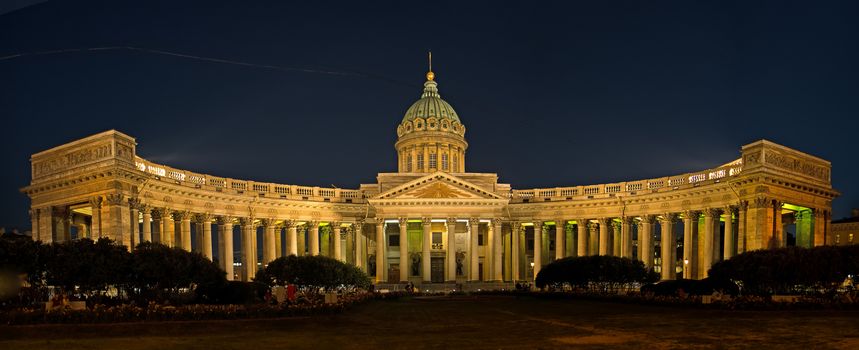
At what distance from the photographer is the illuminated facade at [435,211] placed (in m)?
41.6

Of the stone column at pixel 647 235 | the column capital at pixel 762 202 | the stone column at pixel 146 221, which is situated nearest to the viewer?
the stone column at pixel 146 221

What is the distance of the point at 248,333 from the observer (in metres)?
22.9

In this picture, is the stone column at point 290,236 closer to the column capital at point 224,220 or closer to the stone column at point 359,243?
the column capital at point 224,220

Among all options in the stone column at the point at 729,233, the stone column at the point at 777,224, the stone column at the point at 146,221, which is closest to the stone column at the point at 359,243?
the stone column at the point at 146,221

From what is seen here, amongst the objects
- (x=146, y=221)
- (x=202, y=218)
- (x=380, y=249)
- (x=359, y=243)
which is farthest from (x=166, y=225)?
(x=380, y=249)

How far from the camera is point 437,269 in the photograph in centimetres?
6644

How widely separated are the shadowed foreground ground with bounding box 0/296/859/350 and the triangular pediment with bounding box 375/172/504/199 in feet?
102

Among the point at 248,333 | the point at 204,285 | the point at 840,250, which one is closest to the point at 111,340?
the point at 248,333

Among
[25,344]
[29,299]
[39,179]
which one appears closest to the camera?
[25,344]

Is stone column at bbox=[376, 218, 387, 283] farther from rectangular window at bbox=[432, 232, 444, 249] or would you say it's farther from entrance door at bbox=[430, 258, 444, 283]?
rectangular window at bbox=[432, 232, 444, 249]

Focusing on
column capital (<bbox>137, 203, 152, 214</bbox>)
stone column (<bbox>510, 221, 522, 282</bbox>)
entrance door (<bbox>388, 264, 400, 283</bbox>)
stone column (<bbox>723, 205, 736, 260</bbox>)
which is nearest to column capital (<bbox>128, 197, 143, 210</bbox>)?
column capital (<bbox>137, 203, 152, 214</bbox>)

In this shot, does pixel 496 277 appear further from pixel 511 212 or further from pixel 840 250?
pixel 840 250

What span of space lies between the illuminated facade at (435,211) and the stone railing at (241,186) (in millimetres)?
145

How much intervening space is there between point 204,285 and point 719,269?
29.5 m
